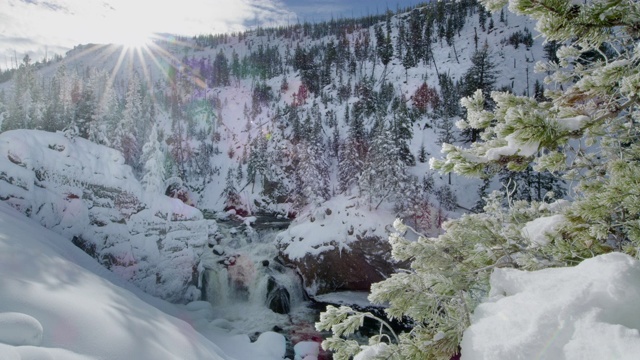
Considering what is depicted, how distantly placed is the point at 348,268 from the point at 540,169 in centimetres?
2560

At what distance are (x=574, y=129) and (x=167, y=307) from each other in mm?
21138

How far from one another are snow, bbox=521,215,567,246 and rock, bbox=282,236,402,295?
2400 centimetres

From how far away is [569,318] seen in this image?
2.12 m

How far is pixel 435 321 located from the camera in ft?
11.1

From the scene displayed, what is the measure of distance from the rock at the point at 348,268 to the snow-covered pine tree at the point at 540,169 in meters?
23.3

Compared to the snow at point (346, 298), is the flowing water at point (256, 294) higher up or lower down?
higher up

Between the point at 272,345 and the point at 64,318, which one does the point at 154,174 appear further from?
the point at 64,318

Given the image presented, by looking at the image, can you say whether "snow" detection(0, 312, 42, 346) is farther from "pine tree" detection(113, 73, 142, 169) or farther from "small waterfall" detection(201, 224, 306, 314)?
"pine tree" detection(113, 73, 142, 169)

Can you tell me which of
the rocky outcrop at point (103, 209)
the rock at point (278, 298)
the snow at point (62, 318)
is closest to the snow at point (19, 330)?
the snow at point (62, 318)

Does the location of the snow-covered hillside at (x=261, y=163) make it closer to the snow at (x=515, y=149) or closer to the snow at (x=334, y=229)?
the snow at (x=334, y=229)

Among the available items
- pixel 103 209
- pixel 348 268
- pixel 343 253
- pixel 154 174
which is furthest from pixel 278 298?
pixel 154 174

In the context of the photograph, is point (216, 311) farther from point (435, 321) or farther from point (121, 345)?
point (435, 321)

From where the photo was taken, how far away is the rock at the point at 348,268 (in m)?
27.2

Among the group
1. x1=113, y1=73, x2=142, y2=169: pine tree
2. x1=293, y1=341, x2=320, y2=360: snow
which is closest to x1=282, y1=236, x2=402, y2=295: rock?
x1=293, y1=341, x2=320, y2=360: snow
